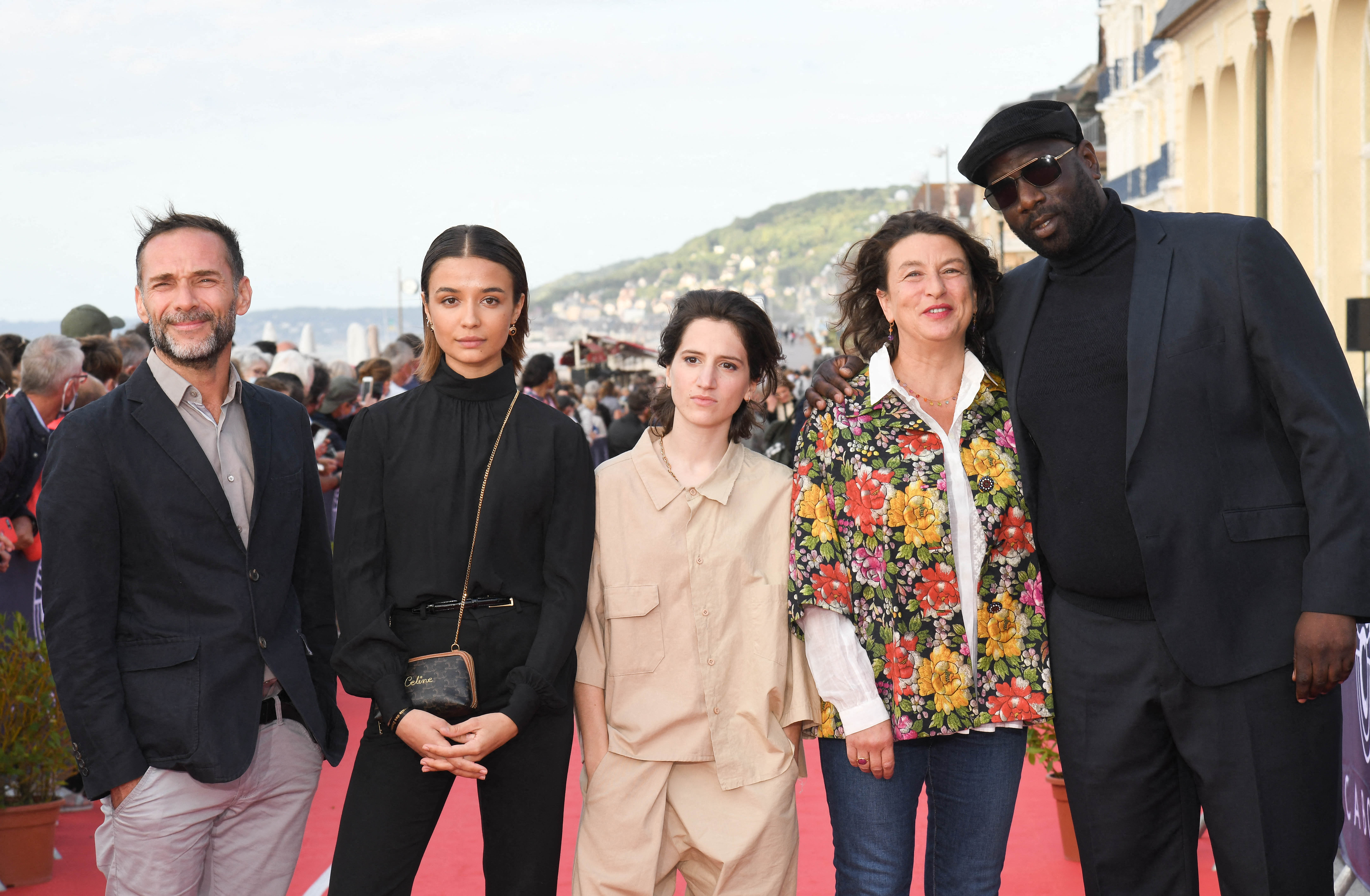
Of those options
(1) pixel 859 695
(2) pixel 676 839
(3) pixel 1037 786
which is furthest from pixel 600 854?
(3) pixel 1037 786

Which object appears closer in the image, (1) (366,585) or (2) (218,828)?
(1) (366,585)

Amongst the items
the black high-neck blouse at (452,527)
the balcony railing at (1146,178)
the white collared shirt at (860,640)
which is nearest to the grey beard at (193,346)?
the black high-neck blouse at (452,527)

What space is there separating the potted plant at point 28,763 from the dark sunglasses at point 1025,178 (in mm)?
3983

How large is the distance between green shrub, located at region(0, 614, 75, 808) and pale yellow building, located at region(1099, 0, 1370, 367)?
14.2 m

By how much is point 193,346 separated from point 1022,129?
2140mm

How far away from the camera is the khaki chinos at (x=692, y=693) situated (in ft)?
10.5

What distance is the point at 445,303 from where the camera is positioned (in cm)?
310

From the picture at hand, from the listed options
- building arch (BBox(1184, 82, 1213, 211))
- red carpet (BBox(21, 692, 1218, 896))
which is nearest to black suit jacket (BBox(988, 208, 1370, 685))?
red carpet (BBox(21, 692, 1218, 896))

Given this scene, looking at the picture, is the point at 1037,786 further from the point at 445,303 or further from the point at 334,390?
the point at 334,390

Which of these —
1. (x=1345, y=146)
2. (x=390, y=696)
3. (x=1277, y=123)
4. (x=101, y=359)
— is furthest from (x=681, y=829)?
(x=1277, y=123)

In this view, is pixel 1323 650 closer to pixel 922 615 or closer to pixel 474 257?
pixel 922 615

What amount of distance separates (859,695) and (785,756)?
0.88 ft

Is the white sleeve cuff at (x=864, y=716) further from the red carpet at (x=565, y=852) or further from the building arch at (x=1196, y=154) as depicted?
the building arch at (x=1196, y=154)

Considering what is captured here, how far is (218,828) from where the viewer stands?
3141 mm
